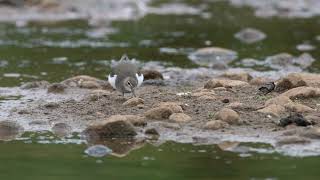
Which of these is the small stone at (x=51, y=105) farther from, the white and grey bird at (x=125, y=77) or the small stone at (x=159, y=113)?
the small stone at (x=159, y=113)

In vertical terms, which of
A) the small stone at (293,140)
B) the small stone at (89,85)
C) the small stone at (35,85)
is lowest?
the small stone at (293,140)

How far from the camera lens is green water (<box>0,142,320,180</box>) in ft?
29.3

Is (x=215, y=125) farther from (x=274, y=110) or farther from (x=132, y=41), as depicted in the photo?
(x=132, y=41)

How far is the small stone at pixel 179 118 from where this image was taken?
10.9m

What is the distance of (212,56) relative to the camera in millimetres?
17781

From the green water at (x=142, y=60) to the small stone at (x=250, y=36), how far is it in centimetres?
22

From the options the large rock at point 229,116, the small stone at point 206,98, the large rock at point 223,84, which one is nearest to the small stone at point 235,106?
the large rock at point 229,116

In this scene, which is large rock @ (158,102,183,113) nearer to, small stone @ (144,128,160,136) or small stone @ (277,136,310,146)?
small stone @ (144,128,160,136)

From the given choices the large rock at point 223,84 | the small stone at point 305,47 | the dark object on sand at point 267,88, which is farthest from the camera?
the small stone at point 305,47

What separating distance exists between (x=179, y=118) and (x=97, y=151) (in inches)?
55.5

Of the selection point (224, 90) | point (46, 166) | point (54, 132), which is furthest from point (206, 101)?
point (46, 166)

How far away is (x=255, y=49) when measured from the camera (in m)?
18.9

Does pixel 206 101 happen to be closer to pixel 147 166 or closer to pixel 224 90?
pixel 224 90

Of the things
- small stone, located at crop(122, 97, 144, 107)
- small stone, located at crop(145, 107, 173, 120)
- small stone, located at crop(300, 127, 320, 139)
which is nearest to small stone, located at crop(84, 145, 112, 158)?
small stone, located at crop(145, 107, 173, 120)
